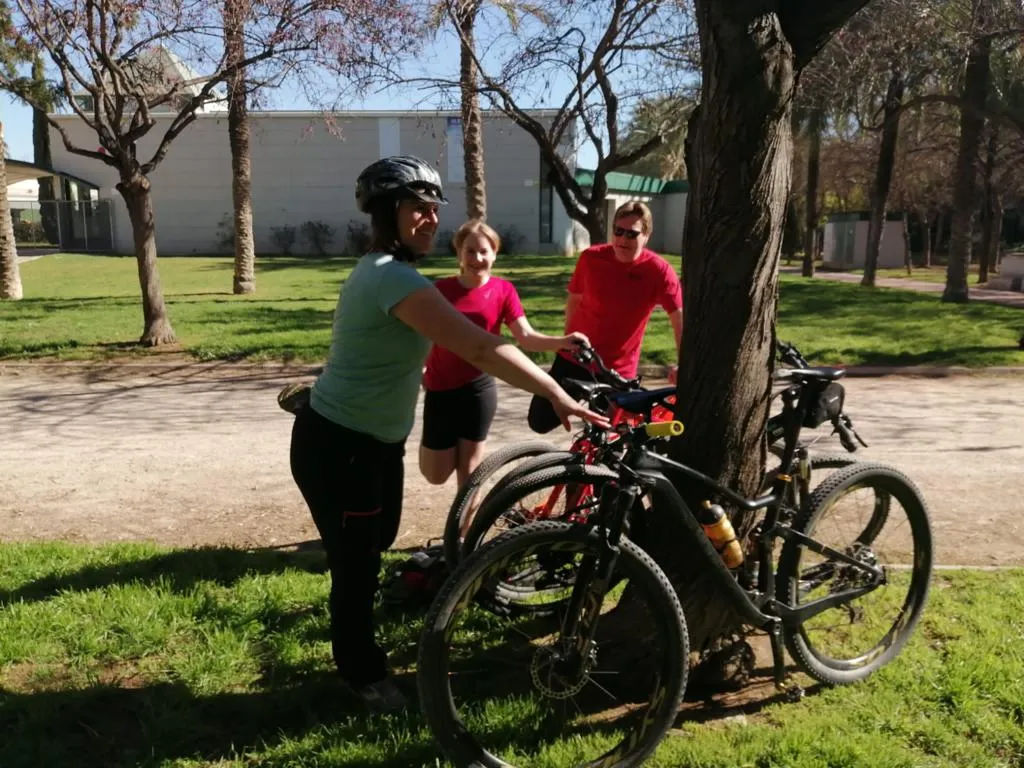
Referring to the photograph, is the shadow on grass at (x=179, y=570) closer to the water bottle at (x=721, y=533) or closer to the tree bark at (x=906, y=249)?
the water bottle at (x=721, y=533)

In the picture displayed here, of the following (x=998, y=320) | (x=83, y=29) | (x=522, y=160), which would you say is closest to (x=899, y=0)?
(x=998, y=320)

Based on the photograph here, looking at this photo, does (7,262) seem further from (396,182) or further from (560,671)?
(560,671)

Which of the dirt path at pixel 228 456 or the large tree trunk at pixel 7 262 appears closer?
the dirt path at pixel 228 456

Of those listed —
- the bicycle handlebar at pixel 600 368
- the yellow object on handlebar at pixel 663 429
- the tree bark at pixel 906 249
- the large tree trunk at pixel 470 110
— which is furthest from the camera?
the tree bark at pixel 906 249

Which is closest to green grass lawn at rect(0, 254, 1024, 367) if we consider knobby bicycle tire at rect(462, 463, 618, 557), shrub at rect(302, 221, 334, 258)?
knobby bicycle tire at rect(462, 463, 618, 557)

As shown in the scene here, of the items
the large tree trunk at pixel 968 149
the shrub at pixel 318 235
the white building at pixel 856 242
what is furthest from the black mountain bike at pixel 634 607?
the white building at pixel 856 242

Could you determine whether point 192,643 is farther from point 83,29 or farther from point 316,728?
point 83,29

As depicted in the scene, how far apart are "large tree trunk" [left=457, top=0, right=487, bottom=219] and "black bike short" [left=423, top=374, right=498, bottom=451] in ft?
25.0

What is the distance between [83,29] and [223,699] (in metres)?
9.82

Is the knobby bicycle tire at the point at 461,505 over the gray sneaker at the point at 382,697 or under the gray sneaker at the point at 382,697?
over

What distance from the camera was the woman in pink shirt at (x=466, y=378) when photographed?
4.39 meters

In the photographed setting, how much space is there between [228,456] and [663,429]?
4.72 metres

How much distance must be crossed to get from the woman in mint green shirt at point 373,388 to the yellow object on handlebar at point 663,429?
0.22 metres

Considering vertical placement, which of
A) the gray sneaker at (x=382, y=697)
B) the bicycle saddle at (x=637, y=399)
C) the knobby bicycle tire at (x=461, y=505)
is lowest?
the gray sneaker at (x=382, y=697)
